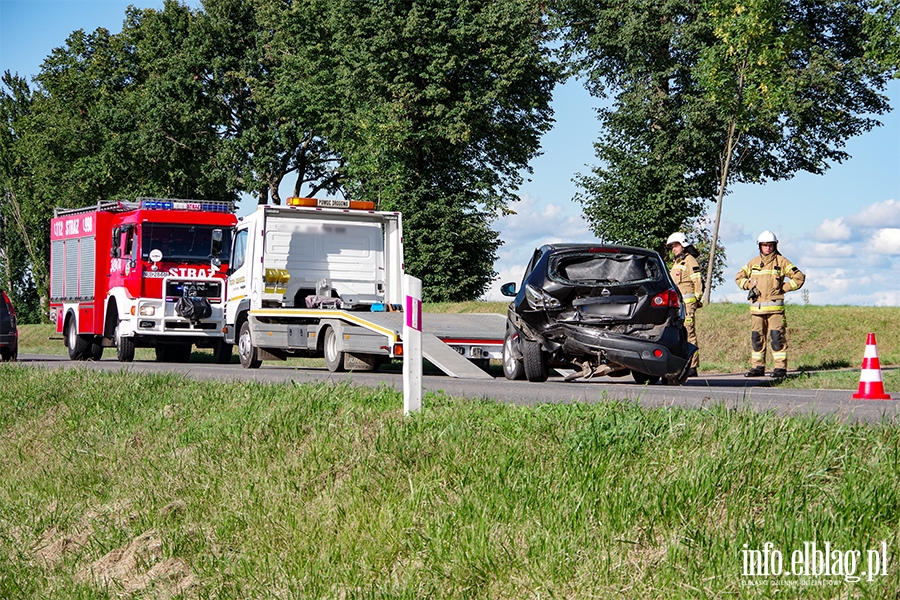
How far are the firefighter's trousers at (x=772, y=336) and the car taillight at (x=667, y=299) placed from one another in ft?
11.5

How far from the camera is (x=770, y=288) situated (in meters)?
15.7

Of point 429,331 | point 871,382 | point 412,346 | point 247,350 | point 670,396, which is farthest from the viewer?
point 247,350

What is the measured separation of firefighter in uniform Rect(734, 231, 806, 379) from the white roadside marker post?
28.9ft

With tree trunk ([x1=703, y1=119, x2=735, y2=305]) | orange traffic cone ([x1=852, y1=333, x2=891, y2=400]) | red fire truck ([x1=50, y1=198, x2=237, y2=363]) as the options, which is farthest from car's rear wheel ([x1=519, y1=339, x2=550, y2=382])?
tree trunk ([x1=703, y1=119, x2=735, y2=305])

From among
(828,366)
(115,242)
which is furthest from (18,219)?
(828,366)

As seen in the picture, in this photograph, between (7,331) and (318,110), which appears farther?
(318,110)

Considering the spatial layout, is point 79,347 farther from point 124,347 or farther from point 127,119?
point 127,119

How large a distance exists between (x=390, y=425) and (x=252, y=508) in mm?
1242

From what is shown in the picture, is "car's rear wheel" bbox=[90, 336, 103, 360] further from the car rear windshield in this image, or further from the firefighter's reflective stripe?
the firefighter's reflective stripe

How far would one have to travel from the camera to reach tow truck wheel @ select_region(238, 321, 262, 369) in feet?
63.5

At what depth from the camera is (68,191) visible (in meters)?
50.1

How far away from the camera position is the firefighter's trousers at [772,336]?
15.6 meters

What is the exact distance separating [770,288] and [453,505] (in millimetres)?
11146

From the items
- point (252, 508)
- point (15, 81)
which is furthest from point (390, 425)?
point (15, 81)
